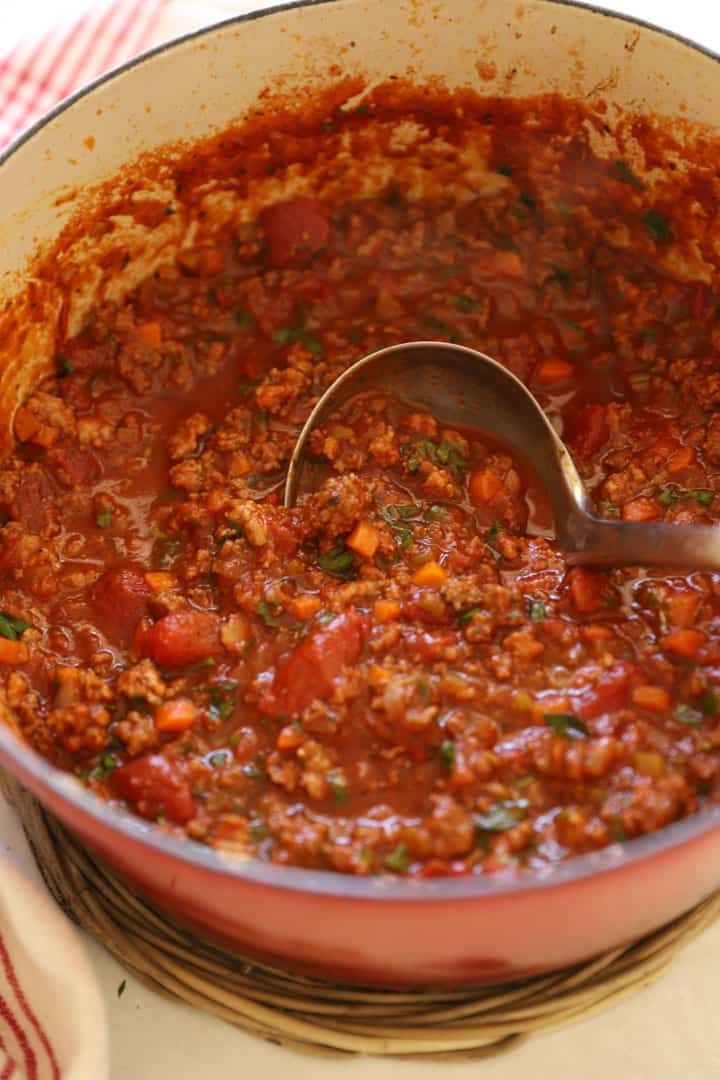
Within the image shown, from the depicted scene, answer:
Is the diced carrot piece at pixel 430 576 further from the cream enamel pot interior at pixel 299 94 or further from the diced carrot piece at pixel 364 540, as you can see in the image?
the cream enamel pot interior at pixel 299 94

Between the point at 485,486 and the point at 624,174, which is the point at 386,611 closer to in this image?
the point at 485,486

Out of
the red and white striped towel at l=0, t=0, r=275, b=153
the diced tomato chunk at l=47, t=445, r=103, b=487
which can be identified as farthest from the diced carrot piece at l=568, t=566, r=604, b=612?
the red and white striped towel at l=0, t=0, r=275, b=153

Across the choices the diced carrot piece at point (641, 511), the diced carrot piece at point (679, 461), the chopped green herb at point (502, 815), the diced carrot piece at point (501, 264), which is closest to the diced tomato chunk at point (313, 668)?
the chopped green herb at point (502, 815)

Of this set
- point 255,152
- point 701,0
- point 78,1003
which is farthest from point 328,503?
point 701,0

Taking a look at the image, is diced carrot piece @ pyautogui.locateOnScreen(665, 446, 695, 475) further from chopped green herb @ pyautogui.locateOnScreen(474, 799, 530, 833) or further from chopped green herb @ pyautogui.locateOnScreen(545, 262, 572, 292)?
chopped green herb @ pyautogui.locateOnScreen(474, 799, 530, 833)

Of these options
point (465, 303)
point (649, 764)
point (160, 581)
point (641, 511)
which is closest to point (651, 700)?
point (649, 764)

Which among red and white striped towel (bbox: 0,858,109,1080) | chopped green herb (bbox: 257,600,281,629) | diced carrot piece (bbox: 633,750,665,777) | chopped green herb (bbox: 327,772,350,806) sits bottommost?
red and white striped towel (bbox: 0,858,109,1080)
